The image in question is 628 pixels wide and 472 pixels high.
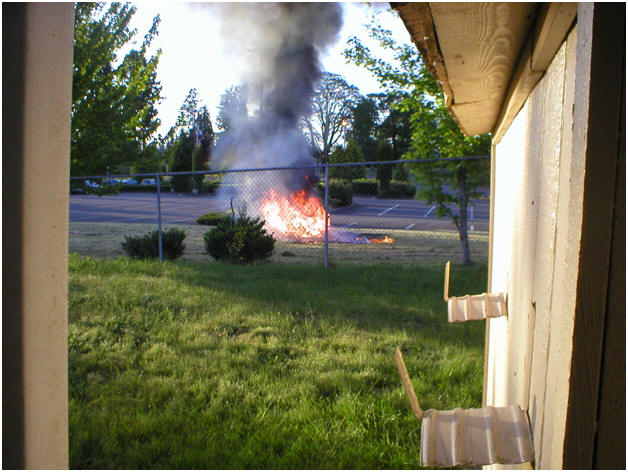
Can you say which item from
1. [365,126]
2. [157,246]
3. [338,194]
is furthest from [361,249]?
[365,126]

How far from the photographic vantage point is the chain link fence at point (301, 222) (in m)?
10.5

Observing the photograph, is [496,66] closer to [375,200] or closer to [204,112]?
[375,200]

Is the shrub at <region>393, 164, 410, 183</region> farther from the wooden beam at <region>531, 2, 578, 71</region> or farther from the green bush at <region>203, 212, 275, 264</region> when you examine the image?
the wooden beam at <region>531, 2, 578, 71</region>

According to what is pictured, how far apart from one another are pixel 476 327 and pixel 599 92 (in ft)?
16.4

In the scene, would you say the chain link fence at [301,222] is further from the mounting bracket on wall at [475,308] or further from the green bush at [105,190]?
the mounting bracket on wall at [475,308]

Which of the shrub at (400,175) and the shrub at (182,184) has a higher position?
the shrub at (400,175)

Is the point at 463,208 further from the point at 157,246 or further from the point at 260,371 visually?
the point at 157,246

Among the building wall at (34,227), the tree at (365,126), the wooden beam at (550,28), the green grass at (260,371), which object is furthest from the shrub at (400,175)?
the building wall at (34,227)

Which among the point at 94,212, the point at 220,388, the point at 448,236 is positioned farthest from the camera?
the point at 94,212

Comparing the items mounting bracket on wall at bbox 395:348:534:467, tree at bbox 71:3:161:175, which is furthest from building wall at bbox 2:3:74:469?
tree at bbox 71:3:161:175

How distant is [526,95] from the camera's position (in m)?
1.35

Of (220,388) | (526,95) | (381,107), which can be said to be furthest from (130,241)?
(381,107)

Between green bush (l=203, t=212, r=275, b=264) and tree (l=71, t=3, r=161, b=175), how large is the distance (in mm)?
2718

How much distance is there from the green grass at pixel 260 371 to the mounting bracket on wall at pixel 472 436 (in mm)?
1943
